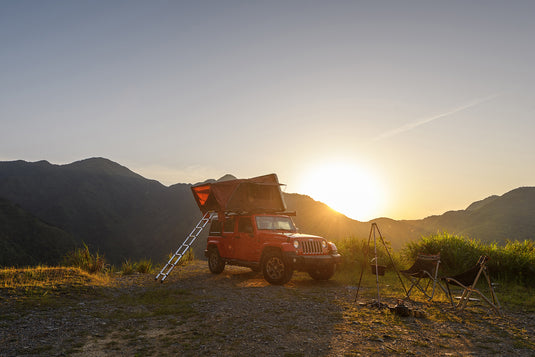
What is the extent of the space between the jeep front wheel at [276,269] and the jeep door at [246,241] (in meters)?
0.54

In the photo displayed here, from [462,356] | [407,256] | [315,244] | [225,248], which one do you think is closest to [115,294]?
[225,248]

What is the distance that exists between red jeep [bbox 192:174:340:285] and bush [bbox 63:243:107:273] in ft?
13.0

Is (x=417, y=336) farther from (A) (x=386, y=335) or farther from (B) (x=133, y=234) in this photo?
(B) (x=133, y=234)

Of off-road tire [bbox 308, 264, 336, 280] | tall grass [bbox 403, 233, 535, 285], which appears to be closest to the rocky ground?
off-road tire [bbox 308, 264, 336, 280]

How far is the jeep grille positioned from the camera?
1069 centimetres

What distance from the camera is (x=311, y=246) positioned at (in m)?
10.9

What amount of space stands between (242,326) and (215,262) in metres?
7.47

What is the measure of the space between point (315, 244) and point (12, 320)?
25.6ft

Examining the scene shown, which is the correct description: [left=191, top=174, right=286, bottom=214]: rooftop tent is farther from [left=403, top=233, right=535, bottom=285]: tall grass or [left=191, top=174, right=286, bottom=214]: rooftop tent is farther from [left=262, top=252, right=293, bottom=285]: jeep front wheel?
[left=403, top=233, right=535, bottom=285]: tall grass

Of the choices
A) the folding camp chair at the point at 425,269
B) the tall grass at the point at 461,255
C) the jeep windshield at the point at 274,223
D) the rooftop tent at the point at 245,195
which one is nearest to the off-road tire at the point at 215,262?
the rooftop tent at the point at 245,195

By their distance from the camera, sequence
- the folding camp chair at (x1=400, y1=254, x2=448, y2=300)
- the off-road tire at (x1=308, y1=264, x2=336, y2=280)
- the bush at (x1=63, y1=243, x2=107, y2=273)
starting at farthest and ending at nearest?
the bush at (x1=63, y1=243, x2=107, y2=273)
the off-road tire at (x1=308, y1=264, x2=336, y2=280)
the folding camp chair at (x1=400, y1=254, x2=448, y2=300)

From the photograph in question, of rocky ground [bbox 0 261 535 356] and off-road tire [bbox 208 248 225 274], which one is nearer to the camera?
rocky ground [bbox 0 261 535 356]

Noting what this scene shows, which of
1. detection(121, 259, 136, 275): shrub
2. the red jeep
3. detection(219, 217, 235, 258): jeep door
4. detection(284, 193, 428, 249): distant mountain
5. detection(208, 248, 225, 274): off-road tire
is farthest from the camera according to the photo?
detection(284, 193, 428, 249): distant mountain

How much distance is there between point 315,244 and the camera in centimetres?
1105
